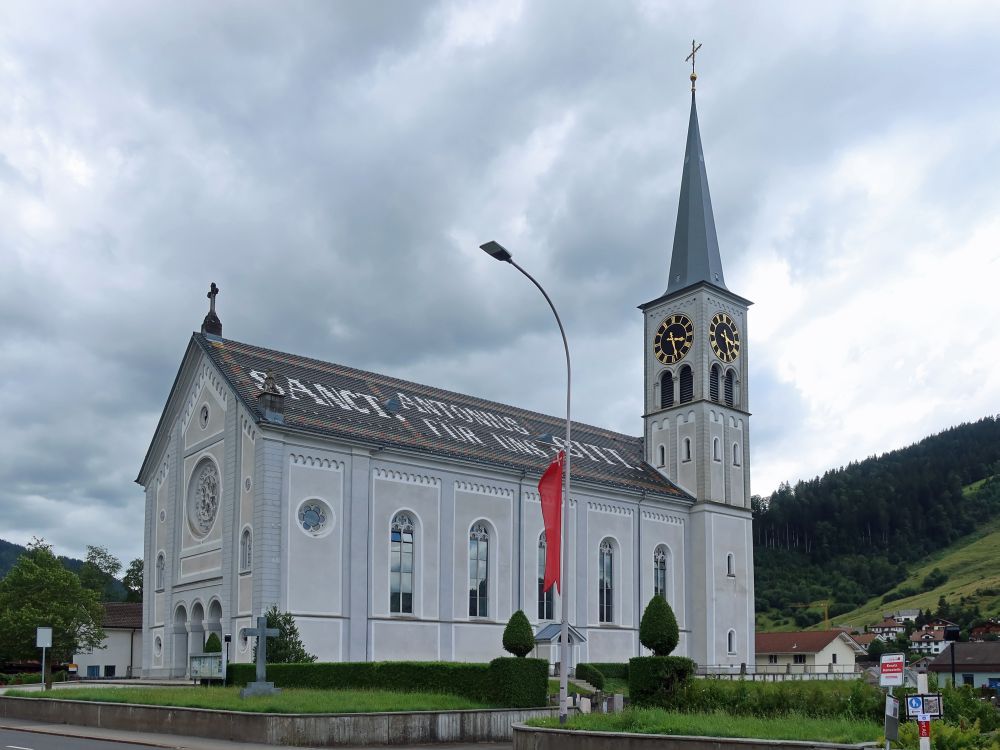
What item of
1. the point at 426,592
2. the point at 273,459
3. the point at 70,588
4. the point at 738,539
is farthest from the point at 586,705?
the point at 70,588

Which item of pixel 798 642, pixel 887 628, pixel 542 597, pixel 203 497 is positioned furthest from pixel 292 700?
pixel 887 628

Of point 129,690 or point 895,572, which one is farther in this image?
point 895,572

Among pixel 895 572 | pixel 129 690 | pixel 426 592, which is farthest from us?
pixel 895 572

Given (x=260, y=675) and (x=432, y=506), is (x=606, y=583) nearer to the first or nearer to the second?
(x=432, y=506)

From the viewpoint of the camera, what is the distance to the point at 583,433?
6900cm

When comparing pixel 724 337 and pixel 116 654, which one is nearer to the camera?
pixel 724 337

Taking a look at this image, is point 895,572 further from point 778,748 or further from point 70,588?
point 778,748

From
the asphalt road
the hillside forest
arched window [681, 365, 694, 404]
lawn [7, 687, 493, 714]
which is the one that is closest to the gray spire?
arched window [681, 365, 694, 404]

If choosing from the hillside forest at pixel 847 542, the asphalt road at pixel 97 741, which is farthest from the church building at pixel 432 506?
the hillside forest at pixel 847 542

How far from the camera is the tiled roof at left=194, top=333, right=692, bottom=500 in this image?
48469mm

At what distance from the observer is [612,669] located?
54.2 metres

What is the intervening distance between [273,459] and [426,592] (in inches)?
409

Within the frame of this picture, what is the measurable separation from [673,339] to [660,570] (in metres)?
16.0

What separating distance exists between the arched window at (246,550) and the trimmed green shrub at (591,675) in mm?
17885
